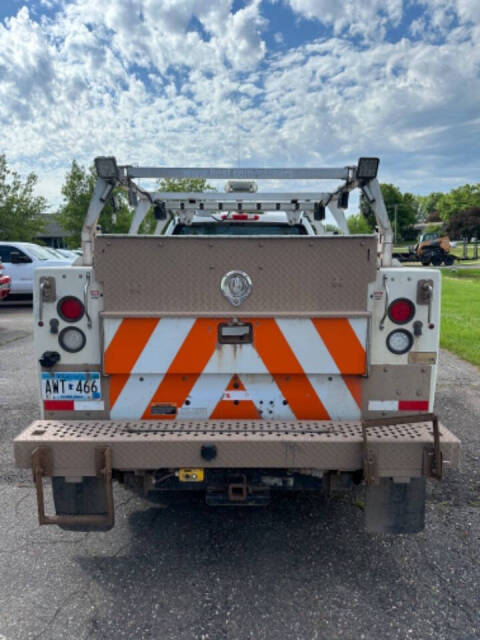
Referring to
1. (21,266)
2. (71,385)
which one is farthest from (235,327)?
(21,266)

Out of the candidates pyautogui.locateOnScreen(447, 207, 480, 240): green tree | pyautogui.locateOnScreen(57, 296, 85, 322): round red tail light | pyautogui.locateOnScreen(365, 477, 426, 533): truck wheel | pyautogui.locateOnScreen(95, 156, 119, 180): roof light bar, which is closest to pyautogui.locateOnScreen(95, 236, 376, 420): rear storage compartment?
pyautogui.locateOnScreen(57, 296, 85, 322): round red tail light

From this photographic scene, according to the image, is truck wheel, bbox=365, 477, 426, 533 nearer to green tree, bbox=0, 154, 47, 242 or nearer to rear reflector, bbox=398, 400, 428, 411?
rear reflector, bbox=398, 400, 428, 411

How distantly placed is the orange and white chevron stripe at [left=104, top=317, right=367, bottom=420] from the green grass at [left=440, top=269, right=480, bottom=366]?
5801mm

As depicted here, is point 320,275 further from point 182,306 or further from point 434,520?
point 434,520

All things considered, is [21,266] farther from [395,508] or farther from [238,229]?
[395,508]

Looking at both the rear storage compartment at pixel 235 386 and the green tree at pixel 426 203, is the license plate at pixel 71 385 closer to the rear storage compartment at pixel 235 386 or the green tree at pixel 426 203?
the rear storage compartment at pixel 235 386

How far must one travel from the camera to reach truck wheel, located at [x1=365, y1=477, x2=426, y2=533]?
271 centimetres

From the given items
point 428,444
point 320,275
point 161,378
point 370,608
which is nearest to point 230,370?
point 161,378

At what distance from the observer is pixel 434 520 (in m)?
3.38

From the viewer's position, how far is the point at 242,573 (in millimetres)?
2816

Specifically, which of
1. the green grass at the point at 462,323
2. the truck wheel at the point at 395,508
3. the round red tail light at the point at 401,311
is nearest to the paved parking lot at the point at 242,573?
the truck wheel at the point at 395,508

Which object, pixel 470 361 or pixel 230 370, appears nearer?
pixel 230 370

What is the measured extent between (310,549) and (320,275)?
1632 mm

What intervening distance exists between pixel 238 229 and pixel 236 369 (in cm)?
259
